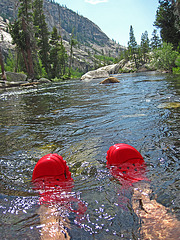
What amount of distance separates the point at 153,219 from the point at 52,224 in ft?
2.33

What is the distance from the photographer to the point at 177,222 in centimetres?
113

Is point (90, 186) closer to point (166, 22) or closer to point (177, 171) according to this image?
point (177, 171)

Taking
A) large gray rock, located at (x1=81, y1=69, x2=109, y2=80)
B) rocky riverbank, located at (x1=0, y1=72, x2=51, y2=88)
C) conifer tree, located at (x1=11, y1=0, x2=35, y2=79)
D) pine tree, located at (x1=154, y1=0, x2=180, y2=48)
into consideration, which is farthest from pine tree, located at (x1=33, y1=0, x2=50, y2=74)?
pine tree, located at (x1=154, y1=0, x2=180, y2=48)

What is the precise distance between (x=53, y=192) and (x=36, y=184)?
24cm

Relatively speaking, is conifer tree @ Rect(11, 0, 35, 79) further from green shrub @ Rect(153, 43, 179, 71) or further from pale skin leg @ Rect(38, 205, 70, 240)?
pale skin leg @ Rect(38, 205, 70, 240)

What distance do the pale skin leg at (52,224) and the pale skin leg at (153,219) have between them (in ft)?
1.71

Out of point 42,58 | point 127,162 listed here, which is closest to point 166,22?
point 42,58

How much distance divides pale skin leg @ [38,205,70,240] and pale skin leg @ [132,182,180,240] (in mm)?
520

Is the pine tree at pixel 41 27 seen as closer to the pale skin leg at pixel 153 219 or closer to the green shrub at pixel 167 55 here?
the green shrub at pixel 167 55

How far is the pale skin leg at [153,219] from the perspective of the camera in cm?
105

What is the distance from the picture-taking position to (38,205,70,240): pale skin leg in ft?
3.54

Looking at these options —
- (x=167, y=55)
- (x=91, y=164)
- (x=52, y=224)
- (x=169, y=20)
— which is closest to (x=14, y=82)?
(x=167, y=55)

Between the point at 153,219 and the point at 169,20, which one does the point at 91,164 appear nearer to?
the point at 153,219

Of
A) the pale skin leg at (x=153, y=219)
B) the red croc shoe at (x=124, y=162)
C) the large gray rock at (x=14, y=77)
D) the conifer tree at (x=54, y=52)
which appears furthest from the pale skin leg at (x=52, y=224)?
the conifer tree at (x=54, y=52)
